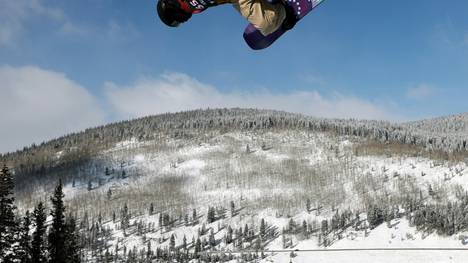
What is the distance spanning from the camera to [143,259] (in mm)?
104250

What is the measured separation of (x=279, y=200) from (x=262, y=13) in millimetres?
131558

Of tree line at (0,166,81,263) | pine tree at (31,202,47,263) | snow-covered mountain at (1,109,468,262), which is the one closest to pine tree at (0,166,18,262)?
tree line at (0,166,81,263)

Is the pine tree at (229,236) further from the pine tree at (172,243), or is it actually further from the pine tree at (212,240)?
the pine tree at (172,243)

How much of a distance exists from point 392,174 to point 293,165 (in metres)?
35.3

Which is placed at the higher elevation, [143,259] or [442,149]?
[442,149]

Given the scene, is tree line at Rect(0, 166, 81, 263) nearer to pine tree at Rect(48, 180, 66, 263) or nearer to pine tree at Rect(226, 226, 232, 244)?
pine tree at Rect(48, 180, 66, 263)

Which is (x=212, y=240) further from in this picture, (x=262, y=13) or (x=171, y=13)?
(x=262, y=13)

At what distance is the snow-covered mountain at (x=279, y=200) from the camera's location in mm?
96312

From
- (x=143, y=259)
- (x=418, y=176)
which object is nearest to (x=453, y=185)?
(x=418, y=176)

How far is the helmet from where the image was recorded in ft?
29.5

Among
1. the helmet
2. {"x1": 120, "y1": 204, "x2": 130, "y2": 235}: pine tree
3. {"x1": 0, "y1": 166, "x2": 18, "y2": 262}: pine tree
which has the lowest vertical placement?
{"x1": 120, "y1": 204, "x2": 130, "y2": 235}: pine tree

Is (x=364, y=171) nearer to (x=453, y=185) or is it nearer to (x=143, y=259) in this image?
(x=453, y=185)

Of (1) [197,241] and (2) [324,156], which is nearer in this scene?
(1) [197,241]

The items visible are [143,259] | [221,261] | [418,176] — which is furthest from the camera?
[418,176]
